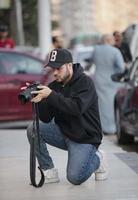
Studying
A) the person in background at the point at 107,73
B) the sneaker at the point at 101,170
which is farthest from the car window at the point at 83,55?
the sneaker at the point at 101,170

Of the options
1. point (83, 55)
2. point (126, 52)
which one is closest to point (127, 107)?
point (126, 52)

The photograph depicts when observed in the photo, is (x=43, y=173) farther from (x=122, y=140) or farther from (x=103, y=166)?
(x=122, y=140)

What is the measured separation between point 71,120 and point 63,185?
0.68 meters

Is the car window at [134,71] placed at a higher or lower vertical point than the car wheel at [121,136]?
higher

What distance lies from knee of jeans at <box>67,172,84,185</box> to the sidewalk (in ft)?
0.19

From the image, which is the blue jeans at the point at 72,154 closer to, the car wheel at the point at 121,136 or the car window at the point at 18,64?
the car wheel at the point at 121,136

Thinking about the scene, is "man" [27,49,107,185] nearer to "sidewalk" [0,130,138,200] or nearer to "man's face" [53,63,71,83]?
"man's face" [53,63,71,83]

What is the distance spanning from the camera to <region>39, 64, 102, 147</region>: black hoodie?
7.69 m

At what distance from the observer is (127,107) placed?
12062 millimetres

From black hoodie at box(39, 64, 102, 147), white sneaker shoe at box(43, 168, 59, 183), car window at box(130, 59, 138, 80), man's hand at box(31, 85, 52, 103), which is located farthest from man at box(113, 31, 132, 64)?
man's hand at box(31, 85, 52, 103)

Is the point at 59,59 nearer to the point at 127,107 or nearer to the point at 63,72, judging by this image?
the point at 63,72

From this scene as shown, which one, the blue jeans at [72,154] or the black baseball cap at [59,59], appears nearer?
the black baseball cap at [59,59]

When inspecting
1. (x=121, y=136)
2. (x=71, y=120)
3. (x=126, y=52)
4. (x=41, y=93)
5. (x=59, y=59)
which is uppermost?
(x=59, y=59)

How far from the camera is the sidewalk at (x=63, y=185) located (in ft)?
24.8
